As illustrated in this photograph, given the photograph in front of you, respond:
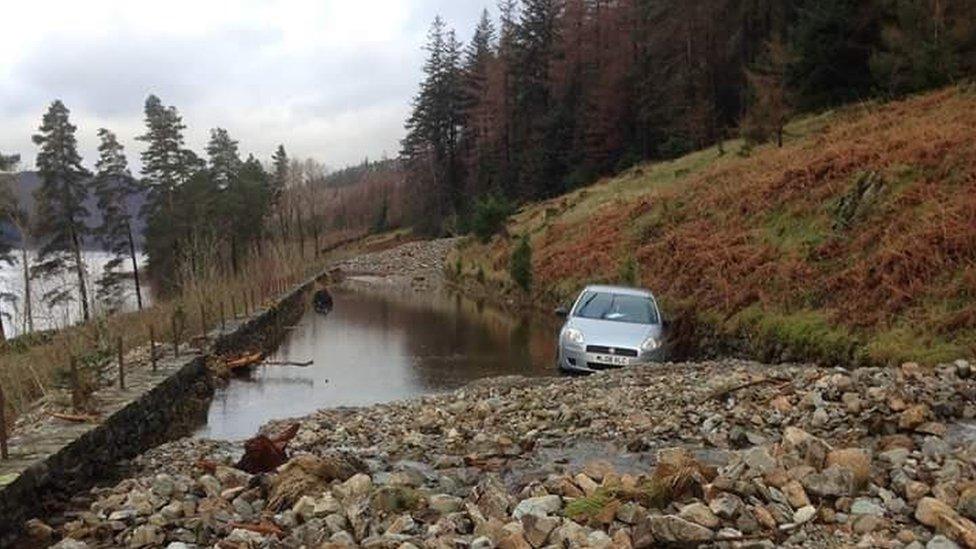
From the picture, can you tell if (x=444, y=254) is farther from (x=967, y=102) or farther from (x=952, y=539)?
(x=952, y=539)

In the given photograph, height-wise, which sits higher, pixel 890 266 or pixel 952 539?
pixel 890 266

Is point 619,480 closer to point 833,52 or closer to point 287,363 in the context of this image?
point 287,363

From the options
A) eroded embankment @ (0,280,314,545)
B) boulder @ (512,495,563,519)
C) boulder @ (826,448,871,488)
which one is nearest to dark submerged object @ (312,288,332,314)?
eroded embankment @ (0,280,314,545)

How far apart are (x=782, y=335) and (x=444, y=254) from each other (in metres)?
46.4

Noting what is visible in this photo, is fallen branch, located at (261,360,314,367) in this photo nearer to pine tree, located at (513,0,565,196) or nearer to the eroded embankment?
the eroded embankment

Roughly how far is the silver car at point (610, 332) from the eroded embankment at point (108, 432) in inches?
256

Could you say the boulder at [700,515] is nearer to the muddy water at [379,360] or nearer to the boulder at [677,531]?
the boulder at [677,531]

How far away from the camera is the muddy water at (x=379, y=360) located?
46.5ft

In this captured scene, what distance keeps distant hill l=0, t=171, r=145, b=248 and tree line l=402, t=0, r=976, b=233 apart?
72.3ft

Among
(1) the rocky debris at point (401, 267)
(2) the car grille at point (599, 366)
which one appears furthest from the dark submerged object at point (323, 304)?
(2) the car grille at point (599, 366)

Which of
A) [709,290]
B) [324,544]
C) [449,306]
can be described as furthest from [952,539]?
[449,306]

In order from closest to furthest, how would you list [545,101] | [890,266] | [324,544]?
[324,544]
[890,266]
[545,101]

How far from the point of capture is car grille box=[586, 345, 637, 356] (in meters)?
13.5

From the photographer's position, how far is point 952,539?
14.6ft
